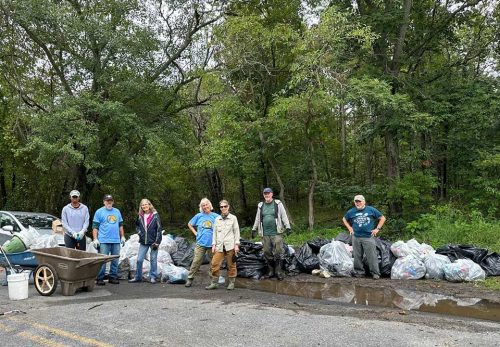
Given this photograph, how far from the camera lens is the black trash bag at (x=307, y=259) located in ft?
29.7

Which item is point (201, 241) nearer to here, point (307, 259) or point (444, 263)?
point (307, 259)

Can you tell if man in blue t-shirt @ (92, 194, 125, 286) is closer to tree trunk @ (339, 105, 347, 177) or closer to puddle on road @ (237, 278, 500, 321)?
puddle on road @ (237, 278, 500, 321)

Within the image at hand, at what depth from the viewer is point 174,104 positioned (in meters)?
18.5

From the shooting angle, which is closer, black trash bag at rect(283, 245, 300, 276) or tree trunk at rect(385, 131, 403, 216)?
black trash bag at rect(283, 245, 300, 276)

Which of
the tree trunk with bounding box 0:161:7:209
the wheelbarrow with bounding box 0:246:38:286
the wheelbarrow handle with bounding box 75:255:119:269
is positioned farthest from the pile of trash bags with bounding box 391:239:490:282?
the tree trunk with bounding box 0:161:7:209

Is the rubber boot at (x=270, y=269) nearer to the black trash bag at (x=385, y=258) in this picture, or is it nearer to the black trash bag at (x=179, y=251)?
the black trash bag at (x=385, y=258)

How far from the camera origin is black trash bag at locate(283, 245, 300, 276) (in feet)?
29.6

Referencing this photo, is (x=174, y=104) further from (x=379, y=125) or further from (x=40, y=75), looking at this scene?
(x=379, y=125)

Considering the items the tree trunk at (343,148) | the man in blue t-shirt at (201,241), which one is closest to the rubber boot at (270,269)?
the man in blue t-shirt at (201,241)

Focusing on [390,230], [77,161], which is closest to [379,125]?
[390,230]

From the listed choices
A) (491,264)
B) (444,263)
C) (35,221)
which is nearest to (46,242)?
(35,221)

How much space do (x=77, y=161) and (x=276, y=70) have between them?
7391mm

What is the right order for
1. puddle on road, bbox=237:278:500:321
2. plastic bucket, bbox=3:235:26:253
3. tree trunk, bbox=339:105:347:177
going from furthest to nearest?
1. tree trunk, bbox=339:105:347:177
2. plastic bucket, bbox=3:235:26:253
3. puddle on road, bbox=237:278:500:321

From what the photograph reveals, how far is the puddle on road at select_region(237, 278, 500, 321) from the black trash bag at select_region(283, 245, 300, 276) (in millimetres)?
595
